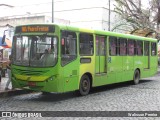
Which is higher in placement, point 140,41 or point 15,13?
point 15,13

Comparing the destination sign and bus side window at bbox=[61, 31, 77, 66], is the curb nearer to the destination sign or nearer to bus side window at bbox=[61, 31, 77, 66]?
the destination sign

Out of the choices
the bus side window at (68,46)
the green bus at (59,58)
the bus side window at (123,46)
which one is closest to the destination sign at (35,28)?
the green bus at (59,58)

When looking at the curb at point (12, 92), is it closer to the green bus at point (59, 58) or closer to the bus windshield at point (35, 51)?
the green bus at point (59, 58)

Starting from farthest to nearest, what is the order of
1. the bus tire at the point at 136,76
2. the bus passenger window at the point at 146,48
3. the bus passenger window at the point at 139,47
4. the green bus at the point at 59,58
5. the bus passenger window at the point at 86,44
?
the bus passenger window at the point at 146,48 < the bus passenger window at the point at 139,47 < the bus tire at the point at 136,76 < the bus passenger window at the point at 86,44 < the green bus at the point at 59,58

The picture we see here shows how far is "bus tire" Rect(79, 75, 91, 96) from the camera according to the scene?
1364cm

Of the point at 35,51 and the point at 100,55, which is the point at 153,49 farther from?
the point at 35,51

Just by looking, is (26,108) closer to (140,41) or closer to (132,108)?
(132,108)

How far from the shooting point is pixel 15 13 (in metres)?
63.1

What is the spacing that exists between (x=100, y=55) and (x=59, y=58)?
3305 mm

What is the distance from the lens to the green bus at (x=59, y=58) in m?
12.2

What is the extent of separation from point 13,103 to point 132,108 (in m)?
3.88

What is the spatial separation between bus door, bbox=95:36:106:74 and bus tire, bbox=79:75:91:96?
33.1 inches

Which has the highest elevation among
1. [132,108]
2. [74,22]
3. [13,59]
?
[74,22]

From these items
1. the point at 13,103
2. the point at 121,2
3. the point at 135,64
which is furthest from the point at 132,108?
the point at 121,2
